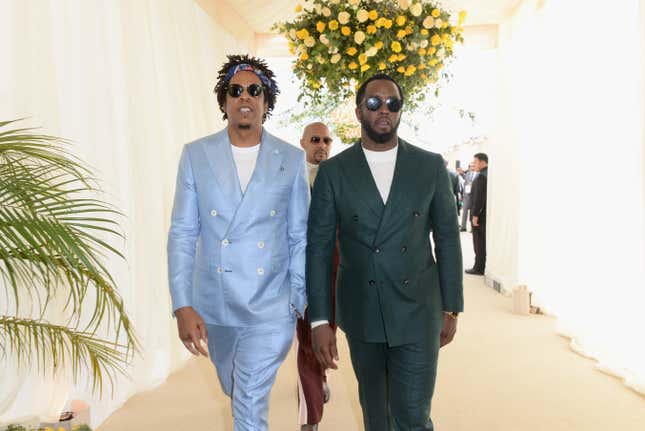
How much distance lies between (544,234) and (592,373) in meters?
2.36

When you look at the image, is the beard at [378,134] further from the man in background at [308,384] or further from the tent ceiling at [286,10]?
the tent ceiling at [286,10]

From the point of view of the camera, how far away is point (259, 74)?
278cm

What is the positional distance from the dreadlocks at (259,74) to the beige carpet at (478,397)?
2.17 m

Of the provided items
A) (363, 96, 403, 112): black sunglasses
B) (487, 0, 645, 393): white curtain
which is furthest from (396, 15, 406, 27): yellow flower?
(487, 0, 645, 393): white curtain

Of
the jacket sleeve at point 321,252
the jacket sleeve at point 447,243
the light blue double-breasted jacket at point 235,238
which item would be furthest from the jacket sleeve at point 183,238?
the jacket sleeve at point 447,243

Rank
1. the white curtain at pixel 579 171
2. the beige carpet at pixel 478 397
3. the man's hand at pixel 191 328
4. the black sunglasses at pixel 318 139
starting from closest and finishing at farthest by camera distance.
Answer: the man's hand at pixel 191 328 → the beige carpet at pixel 478 397 → the black sunglasses at pixel 318 139 → the white curtain at pixel 579 171

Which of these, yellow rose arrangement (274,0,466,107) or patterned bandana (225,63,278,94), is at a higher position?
yellow rose arrangement (274,0,466,107)

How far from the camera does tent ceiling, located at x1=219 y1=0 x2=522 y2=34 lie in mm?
7301

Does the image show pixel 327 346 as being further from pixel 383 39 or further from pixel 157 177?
pixel 157 177

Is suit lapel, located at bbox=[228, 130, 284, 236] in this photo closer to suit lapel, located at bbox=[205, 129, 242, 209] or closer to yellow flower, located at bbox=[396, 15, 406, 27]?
suit lapel, located at bbox=[205, 129, 242, 209]

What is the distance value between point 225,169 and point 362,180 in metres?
0.56

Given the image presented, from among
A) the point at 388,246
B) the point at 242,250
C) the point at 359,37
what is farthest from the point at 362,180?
the point at 359,37

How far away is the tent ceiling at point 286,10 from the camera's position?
730 cm

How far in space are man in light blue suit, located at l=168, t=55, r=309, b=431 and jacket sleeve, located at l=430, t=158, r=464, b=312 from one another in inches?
21.8
